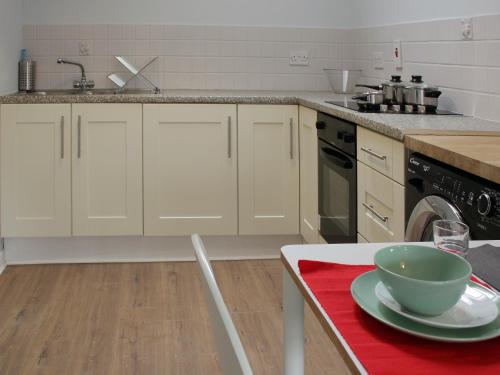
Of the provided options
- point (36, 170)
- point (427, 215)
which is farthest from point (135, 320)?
point (427, 215)

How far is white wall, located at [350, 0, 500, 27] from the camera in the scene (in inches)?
106

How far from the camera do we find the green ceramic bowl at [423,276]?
0.76 m

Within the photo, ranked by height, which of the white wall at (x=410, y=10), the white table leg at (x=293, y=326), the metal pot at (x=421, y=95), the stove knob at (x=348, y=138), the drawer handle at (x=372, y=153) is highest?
the white wall at (x=410, y=10)

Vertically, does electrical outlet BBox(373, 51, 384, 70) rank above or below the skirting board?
above

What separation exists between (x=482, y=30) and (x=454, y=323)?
6.94ft

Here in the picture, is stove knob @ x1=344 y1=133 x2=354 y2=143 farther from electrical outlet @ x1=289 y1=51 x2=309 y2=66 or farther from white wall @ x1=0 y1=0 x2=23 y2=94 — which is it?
white wall @ x1=0 y1=0 x2=23 y2=94

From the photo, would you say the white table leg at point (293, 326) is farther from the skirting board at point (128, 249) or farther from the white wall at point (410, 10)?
the skirting board at point (128, 249)

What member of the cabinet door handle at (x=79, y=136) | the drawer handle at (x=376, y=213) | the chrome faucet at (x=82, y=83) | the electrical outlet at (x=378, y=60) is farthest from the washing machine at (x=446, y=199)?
the chrome faucet at (x=82, y=83)

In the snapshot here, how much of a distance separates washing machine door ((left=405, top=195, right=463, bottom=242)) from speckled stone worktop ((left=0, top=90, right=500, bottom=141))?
28 centimetres

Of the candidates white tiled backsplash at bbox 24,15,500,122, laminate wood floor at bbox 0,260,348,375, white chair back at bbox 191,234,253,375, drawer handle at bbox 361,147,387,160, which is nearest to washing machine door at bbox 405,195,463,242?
drawer handle at bbox 361,147,387,160

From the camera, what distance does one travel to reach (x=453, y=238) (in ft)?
3.14

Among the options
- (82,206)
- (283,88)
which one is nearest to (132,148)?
(82,206)

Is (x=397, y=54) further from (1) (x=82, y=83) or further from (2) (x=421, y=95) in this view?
(1) (x=82, y=83)

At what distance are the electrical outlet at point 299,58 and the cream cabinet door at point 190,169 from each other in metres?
→ 0.81
